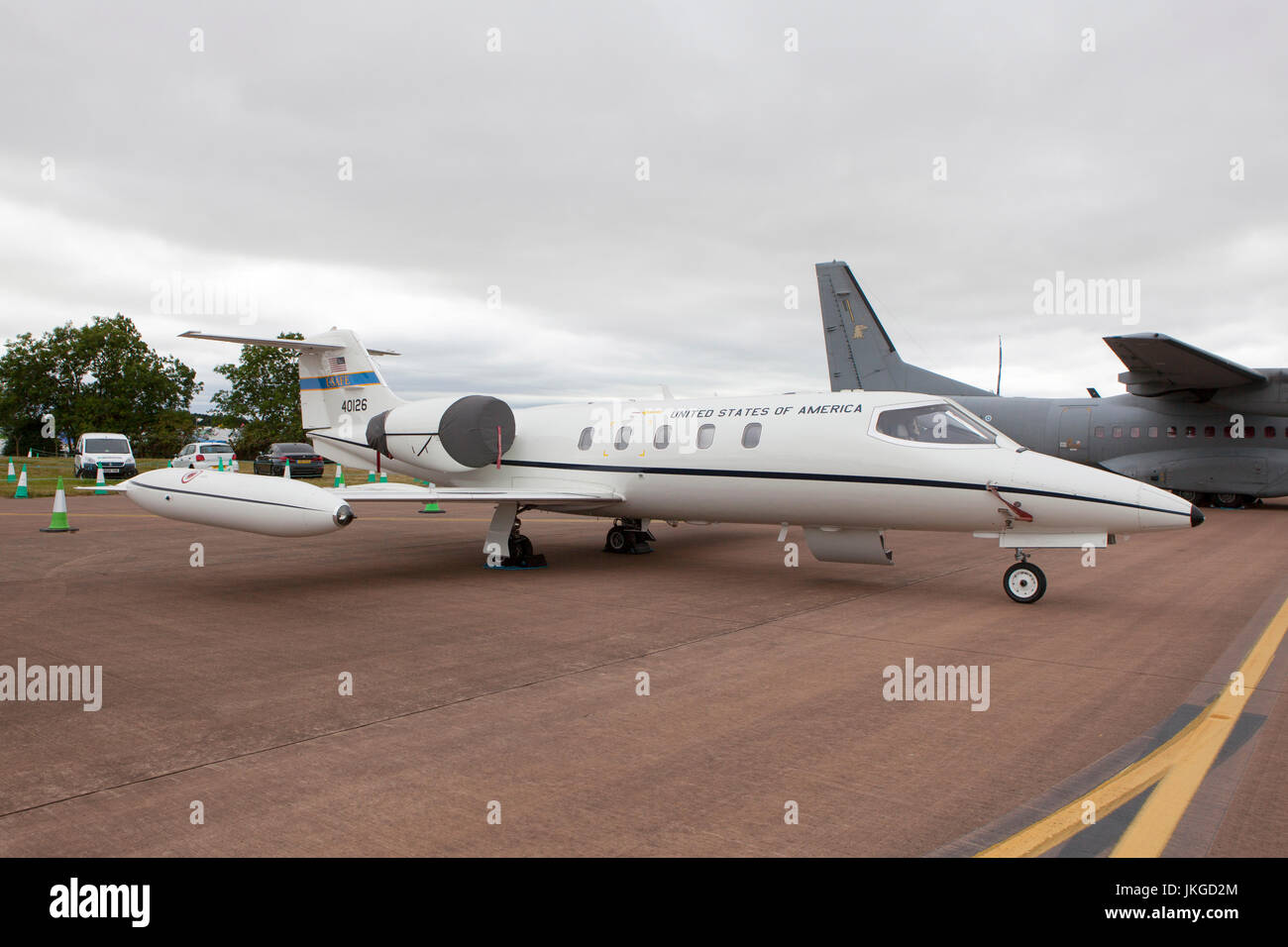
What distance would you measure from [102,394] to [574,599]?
83.8m

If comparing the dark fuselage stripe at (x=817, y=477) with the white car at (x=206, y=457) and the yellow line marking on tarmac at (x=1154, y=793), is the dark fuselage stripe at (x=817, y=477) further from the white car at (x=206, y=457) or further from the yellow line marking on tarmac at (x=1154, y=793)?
the white car at (x=206, y=457)

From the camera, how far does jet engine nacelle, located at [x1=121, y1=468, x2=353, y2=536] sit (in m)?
9.02

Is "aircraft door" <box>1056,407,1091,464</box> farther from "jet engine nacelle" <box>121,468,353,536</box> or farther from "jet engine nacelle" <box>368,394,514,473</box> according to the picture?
"jet engine nacelle" <box>121,468,353,536</box>

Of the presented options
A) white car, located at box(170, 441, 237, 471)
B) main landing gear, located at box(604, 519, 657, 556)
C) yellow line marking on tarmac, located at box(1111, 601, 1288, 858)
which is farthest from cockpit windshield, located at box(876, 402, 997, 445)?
white car, located at box(170, 441, 237, 471)

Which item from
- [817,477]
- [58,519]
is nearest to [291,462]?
[58,519]

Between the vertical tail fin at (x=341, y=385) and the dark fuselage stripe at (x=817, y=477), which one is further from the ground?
the vertical tail fin at (x=341, y=385)

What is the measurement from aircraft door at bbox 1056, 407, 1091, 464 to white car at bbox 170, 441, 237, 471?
2943cm

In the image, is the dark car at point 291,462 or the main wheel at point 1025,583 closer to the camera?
the main wheel at point 1025,583

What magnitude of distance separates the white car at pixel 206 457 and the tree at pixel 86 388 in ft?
145

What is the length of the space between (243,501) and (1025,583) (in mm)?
9039

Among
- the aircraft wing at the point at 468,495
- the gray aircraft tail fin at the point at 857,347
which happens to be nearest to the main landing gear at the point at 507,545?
the aircraft wing at the point at 468,495

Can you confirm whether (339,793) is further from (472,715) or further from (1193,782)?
(1193,782)

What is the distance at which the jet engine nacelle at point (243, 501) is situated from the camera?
9023mm
